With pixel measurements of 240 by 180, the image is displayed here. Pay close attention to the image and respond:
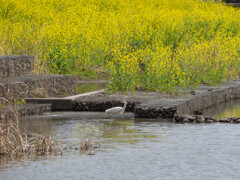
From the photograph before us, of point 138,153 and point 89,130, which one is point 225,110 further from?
point 138,153

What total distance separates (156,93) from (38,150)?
24.4ft

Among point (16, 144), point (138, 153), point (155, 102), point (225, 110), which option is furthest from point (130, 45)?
point (16, 144)

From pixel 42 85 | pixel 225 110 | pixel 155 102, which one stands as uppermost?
pixel 42 85

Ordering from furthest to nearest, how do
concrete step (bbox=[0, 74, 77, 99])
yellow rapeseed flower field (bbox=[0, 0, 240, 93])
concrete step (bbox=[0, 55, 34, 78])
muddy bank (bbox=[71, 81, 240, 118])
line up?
yellow rapeseed flower field (bbox=[0, 0, 240, 93]) < concrete step (bbox=[0, 55, 34, 78]) < concrete step (bbox=[0, 74, 77, 99]) < muddy bank (bbox=[71, 81, 240, 118])

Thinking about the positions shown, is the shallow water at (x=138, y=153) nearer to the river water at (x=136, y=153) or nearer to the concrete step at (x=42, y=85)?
the river water at (x=136, y=153)

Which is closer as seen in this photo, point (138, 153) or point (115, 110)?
point (138, 153)

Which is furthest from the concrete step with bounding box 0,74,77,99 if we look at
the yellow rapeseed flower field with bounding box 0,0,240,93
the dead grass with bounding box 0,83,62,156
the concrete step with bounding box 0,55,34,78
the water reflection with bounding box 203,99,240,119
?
the dead grass with bounding box 0,83,62,156

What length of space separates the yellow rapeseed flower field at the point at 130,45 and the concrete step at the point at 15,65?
1.18m

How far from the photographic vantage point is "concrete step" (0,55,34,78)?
728 inches

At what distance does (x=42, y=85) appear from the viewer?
17.9 metres

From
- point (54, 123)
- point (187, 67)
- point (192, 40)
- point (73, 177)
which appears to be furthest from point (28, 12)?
point (73, 177)

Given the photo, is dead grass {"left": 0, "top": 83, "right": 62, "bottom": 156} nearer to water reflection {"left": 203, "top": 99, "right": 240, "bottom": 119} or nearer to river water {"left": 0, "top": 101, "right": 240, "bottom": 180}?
river water {"left": 0, "top": 101, "right": 240, "bottom": 180}

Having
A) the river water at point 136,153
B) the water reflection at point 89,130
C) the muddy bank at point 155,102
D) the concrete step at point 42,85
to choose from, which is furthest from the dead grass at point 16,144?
the concrete step at point 42,85

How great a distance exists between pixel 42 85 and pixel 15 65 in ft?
4.91
